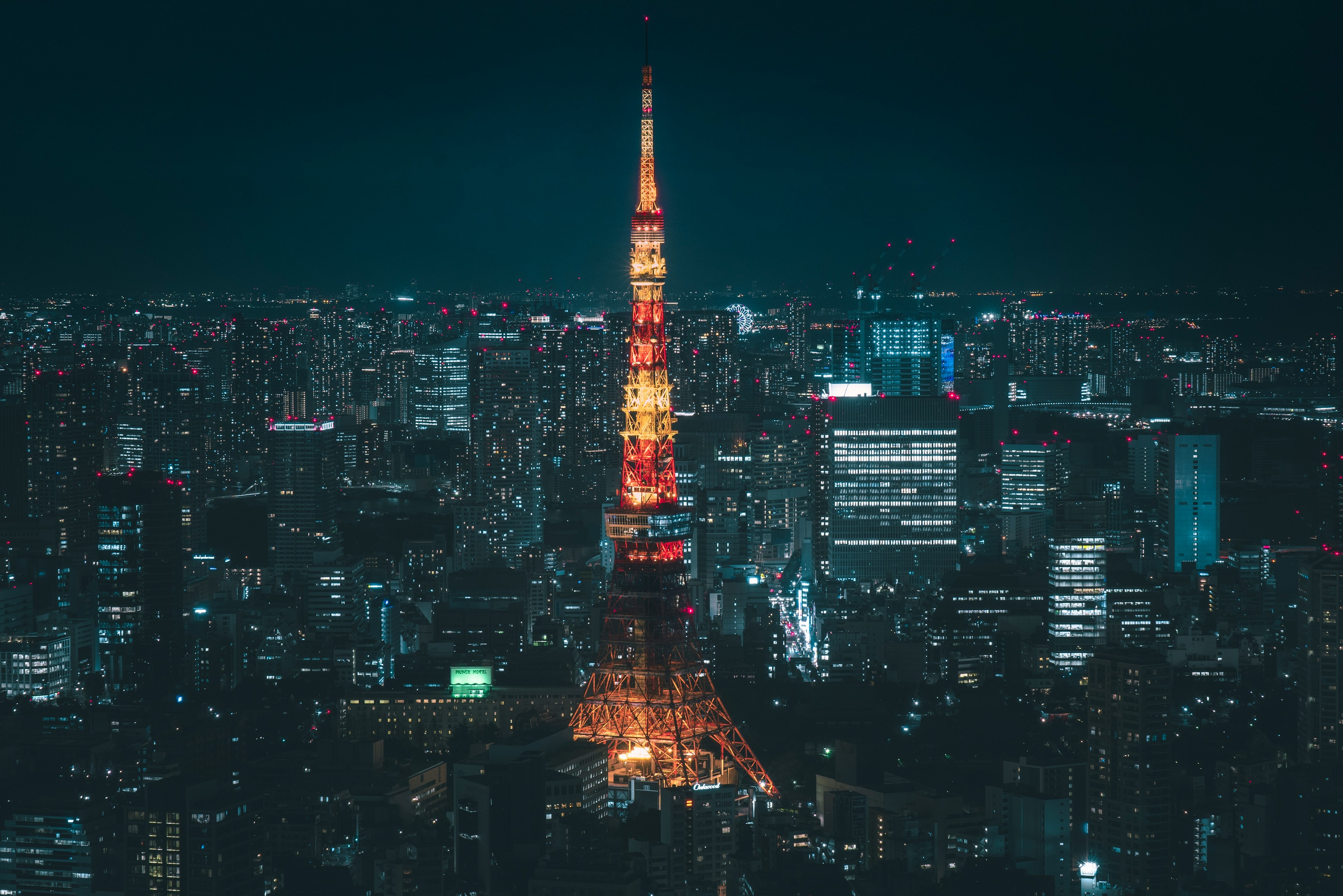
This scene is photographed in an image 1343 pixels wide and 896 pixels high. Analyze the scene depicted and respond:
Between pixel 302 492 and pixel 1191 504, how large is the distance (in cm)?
1187

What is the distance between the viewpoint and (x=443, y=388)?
3375 centimetres

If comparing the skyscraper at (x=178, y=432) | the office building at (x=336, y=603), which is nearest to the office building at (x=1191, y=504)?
the office building at (x=336, y=603)

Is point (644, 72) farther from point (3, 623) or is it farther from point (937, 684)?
point (3, 623)

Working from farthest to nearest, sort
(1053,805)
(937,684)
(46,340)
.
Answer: (46,340)
(937,684)
(1053,805)

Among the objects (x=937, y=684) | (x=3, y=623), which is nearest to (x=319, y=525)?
(x=3, y=623)

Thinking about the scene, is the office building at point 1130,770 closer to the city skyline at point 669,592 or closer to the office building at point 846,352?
the city skyline at point 669,592

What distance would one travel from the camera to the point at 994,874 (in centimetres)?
1140

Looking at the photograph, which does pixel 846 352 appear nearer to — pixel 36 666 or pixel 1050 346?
pixel 1050 346

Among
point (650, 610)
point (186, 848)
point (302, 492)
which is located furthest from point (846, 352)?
point (186, 848)

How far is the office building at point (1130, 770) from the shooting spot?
1189 cm

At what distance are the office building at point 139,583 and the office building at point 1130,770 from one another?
836cm

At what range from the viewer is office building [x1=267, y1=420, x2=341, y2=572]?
2470cm

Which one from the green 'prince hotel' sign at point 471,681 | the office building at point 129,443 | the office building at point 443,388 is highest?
the office building at point 443,388

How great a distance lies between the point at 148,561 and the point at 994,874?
35.0ft
